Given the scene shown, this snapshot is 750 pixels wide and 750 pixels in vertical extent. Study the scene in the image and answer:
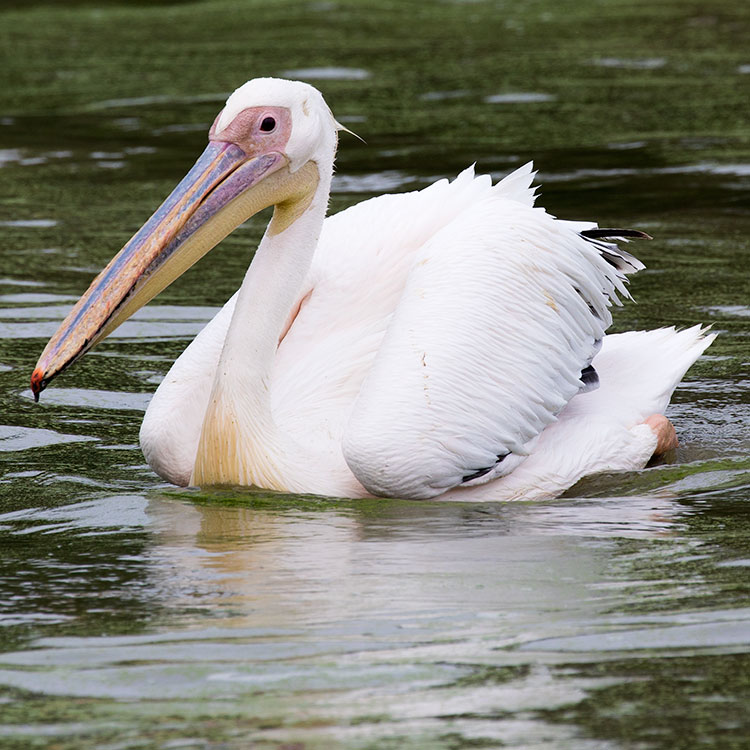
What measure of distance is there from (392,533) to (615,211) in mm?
4283

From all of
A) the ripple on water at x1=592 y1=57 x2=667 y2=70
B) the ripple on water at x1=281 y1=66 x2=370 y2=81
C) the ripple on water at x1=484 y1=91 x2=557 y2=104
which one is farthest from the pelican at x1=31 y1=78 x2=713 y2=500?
the ripple on water at x1=592 y1=57 x2=667 y2=70

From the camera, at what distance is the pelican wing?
4.24 meters

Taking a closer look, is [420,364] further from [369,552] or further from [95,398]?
[95,398]

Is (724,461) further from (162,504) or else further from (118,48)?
(118,48)

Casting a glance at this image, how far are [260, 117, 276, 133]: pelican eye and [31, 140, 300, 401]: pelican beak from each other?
0.06 m

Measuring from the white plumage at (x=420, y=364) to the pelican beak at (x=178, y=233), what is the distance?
0.13 meters

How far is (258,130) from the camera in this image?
4.49m

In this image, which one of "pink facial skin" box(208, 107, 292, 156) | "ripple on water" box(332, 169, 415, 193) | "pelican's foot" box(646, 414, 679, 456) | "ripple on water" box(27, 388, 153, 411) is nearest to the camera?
"pink facial skin" box(208, 107, 292, 156)

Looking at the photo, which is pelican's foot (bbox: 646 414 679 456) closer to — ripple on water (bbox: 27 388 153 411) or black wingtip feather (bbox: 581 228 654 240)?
black wingtip feather (bbox: 581 228 654 240)

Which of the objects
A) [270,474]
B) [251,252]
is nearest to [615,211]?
[251,252]

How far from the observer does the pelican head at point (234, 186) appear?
4367 millimetres

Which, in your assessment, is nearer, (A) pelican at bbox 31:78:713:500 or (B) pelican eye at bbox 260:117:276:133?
(A) pelican at bbox 31:78:713:500

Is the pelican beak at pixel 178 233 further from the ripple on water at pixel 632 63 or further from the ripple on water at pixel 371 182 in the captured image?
the ripple on water at pixel 632 63

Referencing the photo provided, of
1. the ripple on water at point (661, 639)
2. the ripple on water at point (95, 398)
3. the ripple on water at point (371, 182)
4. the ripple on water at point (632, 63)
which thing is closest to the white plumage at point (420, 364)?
the ripple on water at point (95, 398)
